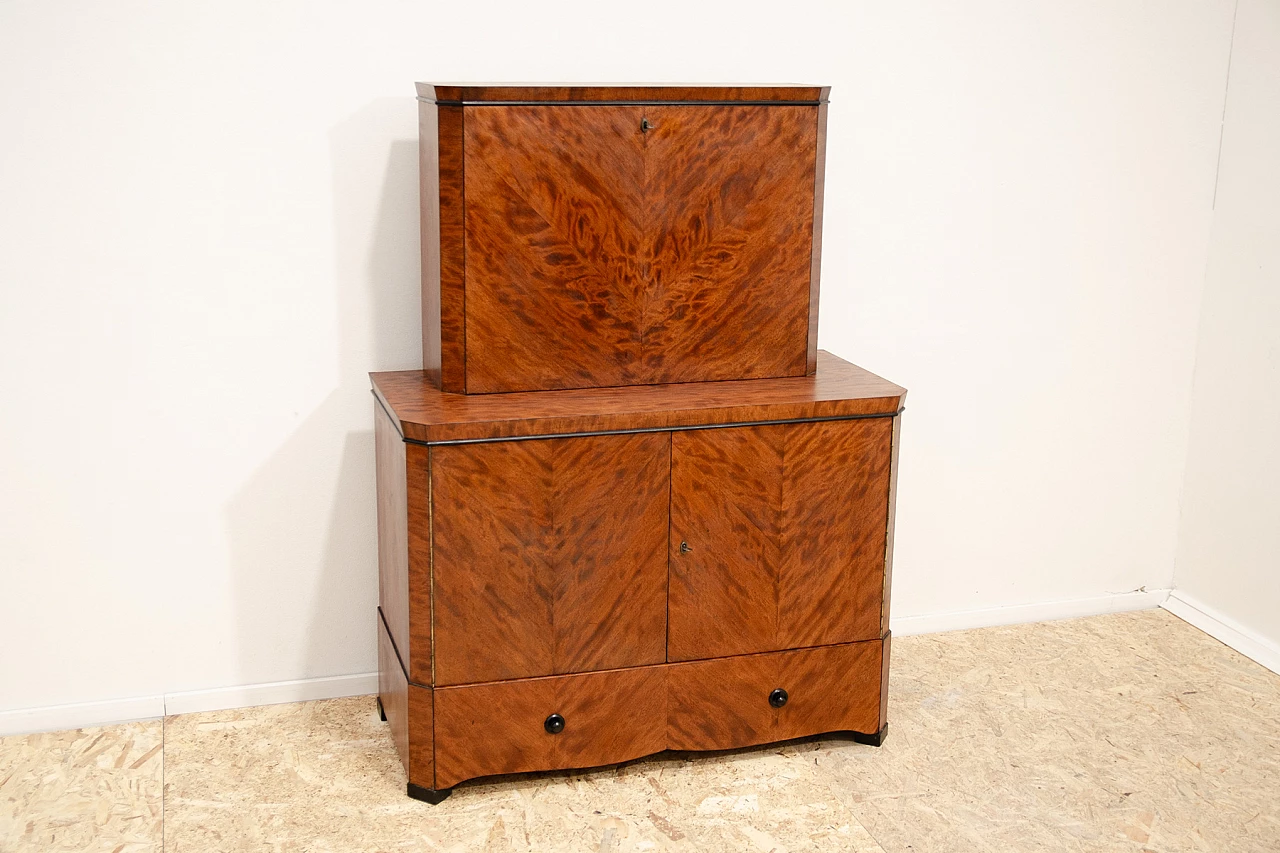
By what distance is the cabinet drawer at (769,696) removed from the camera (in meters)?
2.45

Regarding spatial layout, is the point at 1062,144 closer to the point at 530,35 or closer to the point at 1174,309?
the point at 1174,309

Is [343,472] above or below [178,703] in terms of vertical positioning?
above

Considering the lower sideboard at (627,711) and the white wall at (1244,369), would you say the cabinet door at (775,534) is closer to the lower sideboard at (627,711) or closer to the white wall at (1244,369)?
the lower sideboard at (627,711)

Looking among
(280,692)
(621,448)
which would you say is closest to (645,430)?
(621,448)

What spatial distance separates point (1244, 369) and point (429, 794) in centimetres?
225

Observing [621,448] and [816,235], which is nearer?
[621,448]

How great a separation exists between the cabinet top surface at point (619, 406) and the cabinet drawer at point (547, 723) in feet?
1.63

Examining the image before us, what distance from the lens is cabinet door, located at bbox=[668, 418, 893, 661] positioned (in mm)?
2361

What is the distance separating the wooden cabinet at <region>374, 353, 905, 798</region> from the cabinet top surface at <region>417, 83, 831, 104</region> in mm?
552

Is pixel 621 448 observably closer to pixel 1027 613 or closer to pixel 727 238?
pixel 727 238

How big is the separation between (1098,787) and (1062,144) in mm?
1529

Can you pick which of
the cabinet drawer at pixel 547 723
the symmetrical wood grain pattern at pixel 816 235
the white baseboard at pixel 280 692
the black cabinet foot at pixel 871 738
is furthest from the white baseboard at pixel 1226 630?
the cabinet drawer at pixel 547 723

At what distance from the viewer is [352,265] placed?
2.62 meters

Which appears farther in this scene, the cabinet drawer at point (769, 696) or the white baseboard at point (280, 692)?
the white baseboard at point (280, 692)
